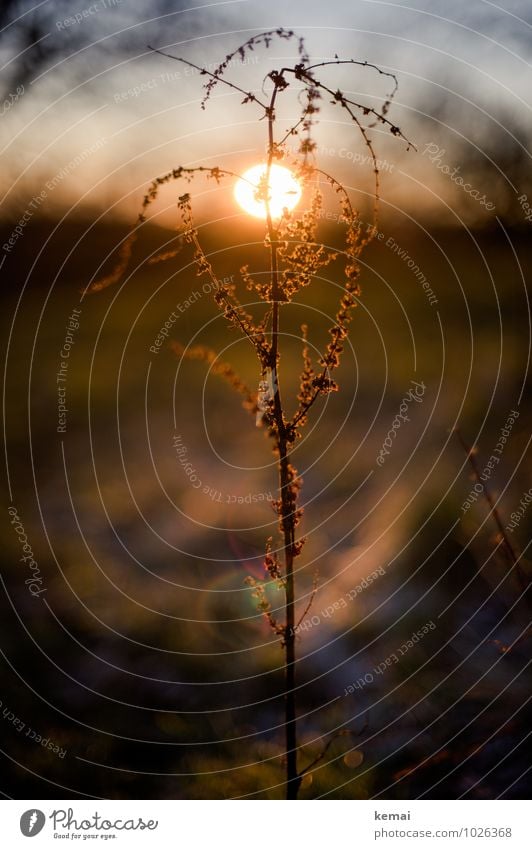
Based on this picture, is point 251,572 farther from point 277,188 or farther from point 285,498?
point 277,188

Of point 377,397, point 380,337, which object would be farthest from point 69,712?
point 380,337

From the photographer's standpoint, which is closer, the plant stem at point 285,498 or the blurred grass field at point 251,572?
the plant stem at point 285,498

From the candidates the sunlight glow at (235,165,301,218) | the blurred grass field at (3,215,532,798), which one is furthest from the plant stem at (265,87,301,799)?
the blurred grass field at (3,215,532,798)

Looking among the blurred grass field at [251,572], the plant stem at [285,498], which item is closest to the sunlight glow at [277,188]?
the plant stem at [285,498]

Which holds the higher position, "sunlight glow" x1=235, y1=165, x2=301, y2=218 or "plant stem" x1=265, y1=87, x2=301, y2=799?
"sunlight glow" x1=235, y1=165, x2=301, y2=218

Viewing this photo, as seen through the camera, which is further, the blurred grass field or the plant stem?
the blurred grass field

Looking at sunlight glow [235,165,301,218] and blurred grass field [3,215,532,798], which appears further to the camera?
blurred grass field [3,215,532,798]

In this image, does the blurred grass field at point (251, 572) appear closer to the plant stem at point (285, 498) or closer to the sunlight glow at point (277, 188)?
the plant stem at point (285, 498)

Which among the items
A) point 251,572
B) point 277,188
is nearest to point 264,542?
point 251,572

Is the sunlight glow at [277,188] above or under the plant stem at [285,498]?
above

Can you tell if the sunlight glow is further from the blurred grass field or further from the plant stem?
the blurred grass field
